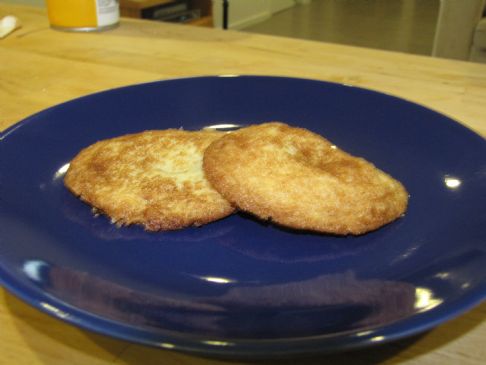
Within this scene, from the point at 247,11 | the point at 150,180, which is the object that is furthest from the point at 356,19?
the point at 150,180

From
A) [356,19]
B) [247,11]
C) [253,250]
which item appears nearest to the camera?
[253,250]

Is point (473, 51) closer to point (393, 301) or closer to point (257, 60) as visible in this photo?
point (257, 60)

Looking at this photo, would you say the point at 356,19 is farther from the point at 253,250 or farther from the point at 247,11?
the point at 253,250

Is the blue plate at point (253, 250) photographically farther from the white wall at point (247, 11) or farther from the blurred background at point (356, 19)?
the white wall at point (247, 11)

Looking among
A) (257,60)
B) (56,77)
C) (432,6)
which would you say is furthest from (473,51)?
(432,6)

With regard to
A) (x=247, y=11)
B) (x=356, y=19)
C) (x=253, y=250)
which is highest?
(x=253, y=250)

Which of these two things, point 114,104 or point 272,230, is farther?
point 114,104
